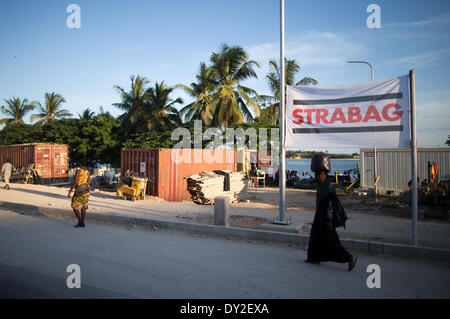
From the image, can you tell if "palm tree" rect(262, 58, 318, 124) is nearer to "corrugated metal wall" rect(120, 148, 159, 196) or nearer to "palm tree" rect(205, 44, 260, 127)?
"palm tree" rect(205, 44, 260, 127)

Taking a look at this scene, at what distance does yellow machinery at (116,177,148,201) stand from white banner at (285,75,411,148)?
A: 7.82 meters

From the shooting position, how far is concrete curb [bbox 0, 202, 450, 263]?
5.43 metres

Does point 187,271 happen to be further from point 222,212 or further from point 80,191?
point 80,191

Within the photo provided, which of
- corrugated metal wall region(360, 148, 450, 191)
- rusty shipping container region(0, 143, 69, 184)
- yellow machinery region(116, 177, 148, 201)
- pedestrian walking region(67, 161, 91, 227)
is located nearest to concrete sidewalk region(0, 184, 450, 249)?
yellow machinery region(116, 177, 148, 201)

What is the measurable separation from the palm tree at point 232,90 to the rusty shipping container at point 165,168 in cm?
1296

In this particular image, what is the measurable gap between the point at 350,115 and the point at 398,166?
13.1 m

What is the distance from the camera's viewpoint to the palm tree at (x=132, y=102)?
1308 inches

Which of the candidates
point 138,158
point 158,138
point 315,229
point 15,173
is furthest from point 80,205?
point 158,138

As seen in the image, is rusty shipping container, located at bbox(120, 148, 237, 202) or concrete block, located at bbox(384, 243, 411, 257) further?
rusty shipping container, located at bbox(120, 148, 237, 202)

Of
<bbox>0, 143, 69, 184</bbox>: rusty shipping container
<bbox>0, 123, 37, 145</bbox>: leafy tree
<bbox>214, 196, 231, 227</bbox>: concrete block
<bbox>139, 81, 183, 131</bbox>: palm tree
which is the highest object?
<bbox>139, 81, 183, 131</bbox>: palm tree

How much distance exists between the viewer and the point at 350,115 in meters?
6.50

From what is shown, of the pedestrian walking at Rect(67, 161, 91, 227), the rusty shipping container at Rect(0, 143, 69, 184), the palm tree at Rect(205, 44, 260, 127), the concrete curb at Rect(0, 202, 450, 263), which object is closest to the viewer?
the concrete curb at Rect(0, 202, 450, 263)

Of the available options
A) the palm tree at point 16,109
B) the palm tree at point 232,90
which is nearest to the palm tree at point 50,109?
the palm tree at point 16,109

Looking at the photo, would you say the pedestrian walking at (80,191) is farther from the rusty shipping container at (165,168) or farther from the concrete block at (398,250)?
the concrete block at (398,250)
